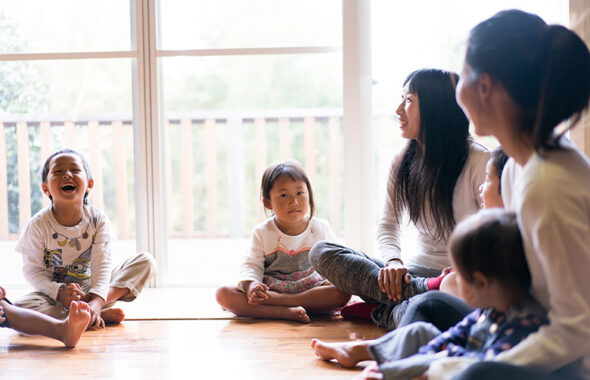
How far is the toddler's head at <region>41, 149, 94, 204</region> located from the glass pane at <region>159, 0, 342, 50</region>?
72 cm

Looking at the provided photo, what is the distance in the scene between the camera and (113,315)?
2.02m

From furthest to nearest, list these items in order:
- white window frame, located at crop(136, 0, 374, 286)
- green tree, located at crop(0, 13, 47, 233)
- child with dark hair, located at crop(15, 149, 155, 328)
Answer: green tree, located at crop(0, 13, 47, 233) < white window frame, located at crop(136, 0, 374, 286) < child with dark hair, located at crop(15, 149, 155, 328)

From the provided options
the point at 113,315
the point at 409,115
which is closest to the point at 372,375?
the point at 409,115

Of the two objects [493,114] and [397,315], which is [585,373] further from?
[397,315]

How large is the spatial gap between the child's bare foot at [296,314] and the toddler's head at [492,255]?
1014 millimetres

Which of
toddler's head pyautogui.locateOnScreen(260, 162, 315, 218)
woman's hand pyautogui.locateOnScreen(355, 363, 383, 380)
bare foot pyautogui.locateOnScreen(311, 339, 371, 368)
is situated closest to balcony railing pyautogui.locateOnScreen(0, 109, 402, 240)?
toddler's head pyautogui.locateOnScreen(260, 162, 315, 218)

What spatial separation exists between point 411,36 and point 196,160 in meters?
1.49

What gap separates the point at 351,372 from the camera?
1485 mm

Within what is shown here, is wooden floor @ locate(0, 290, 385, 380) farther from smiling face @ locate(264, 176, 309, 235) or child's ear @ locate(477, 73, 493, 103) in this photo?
child's ear @ locate(477, 73, 493, 103)

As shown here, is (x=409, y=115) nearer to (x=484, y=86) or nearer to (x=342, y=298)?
(x=342, y=298)

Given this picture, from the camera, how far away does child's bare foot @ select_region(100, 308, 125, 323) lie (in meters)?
2.02

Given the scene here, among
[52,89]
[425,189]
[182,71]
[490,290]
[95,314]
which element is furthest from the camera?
[182,71]

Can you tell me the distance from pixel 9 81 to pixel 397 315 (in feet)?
6.46

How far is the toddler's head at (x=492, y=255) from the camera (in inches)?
39.2
